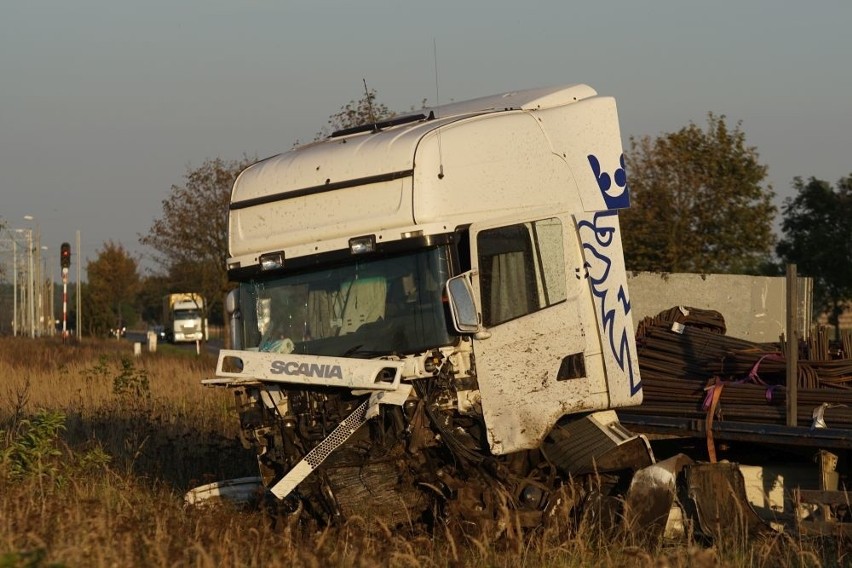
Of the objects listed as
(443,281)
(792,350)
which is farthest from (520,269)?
(792,350)

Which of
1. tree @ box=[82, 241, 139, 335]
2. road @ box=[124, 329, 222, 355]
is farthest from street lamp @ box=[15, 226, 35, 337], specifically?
tree @ box=[82, 241, 139, 335]

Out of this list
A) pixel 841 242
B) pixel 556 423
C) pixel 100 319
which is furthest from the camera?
pixel 100 319

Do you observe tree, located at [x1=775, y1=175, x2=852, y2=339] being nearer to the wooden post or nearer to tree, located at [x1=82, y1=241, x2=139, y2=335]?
the wooden post

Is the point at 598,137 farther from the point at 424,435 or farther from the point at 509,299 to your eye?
the point at 424,435

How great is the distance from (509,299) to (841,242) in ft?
119

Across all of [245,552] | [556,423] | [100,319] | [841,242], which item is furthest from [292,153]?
[100,319]

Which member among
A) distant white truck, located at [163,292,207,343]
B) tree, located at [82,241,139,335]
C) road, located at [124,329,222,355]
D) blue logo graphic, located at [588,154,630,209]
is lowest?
blue logo graphic, located at [588,154,630,209]

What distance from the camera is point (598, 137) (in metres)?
10.4

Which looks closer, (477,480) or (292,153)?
(477,480)

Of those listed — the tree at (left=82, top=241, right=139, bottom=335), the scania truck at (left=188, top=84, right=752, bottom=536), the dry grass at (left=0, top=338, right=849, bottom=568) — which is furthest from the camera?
the tree at (left=82, top=241, right=139, bottom=335)

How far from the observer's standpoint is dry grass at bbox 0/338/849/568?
22.6ft

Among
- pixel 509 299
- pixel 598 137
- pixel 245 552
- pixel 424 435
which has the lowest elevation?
pixel 245 552

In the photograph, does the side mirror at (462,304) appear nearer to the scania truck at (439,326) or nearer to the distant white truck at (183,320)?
the scania truck at (439,326)

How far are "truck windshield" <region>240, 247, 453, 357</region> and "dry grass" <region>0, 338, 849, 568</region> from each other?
1.32 metres
